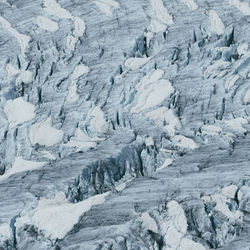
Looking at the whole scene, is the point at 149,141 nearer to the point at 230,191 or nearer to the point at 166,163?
the point at 166,163

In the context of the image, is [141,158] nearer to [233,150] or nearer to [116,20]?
[233,150]

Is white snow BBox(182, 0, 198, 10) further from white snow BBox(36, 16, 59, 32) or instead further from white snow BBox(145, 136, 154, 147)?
white snow BBox(145, 136, 154, 147)

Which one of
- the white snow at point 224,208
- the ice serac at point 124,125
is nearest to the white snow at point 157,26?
the ice serac at point 124,125

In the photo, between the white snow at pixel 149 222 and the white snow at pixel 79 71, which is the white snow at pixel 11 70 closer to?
the white snow at pixel 79 71

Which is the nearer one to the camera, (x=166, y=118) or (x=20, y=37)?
(x=166, y=118)

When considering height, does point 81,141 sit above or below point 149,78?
below

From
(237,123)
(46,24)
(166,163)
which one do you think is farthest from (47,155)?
(46,24)
